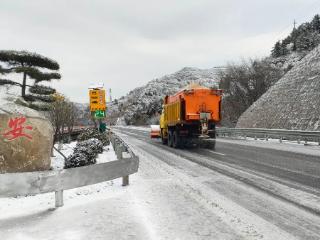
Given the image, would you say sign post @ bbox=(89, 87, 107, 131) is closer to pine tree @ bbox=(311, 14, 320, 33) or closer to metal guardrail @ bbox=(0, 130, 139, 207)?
metal guardrail @ bbox=(0, 130, 139, 207)

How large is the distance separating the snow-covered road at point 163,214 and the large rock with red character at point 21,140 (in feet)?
8.13

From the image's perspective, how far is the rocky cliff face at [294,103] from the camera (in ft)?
99.0

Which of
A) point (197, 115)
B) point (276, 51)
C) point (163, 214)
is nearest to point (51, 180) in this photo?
point (163, 214)

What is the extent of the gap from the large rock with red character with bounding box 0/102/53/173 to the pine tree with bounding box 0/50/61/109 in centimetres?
1612

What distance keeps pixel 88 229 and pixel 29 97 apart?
24.4 m

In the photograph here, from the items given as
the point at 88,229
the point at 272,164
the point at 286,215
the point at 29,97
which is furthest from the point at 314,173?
the point at 29,97

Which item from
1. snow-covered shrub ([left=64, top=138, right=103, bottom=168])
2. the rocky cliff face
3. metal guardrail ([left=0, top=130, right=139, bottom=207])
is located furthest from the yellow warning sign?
metal guardrail ([left=0, top=130, right=139, bottom=207])

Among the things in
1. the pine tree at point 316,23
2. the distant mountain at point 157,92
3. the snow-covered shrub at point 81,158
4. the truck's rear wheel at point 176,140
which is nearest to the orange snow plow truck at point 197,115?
the truck's rear wheel at point 176,140

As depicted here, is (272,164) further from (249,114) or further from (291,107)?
(249,114)

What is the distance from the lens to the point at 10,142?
417 inches

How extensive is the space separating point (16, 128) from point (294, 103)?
2718 centimetres

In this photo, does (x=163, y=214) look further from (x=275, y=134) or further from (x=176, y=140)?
(x=275, y=134)

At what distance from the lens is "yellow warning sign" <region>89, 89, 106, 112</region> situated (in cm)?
3234

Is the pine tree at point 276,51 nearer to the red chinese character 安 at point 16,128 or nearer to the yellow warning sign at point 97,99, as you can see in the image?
the yellow warning sign at point 97,99
